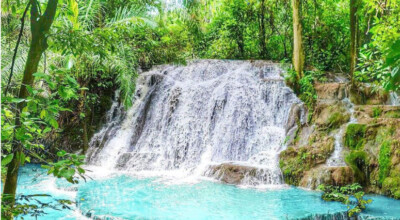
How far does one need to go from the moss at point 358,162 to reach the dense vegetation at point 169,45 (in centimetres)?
39

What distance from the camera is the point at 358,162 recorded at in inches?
310

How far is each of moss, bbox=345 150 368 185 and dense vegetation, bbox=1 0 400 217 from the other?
39cm

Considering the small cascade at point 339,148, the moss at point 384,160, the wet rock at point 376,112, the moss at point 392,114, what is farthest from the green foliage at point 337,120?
the moss at point 384,160

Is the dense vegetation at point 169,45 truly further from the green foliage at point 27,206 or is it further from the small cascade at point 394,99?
the small cascade at point 394,99

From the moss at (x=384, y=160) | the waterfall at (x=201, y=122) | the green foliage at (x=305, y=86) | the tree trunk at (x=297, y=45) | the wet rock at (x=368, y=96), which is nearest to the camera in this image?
the moss at (x=384, y=160)

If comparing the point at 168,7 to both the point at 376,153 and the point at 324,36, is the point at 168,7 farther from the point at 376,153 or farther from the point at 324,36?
the point at 324,36

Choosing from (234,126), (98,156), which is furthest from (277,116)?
(98,156)

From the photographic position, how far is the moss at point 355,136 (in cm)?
829

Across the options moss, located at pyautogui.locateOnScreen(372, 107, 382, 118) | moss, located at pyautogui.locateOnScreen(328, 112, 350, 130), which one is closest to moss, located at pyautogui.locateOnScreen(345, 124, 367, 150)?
moss, located at pyautogui.locateOnScreen(328, 112, 350, 130)

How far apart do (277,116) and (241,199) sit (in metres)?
4.62

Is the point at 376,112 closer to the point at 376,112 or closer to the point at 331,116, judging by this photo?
the point at 376,112

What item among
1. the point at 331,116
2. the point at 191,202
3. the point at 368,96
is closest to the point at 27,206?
the point at 191,202

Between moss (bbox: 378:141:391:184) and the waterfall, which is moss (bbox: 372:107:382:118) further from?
the waterfall

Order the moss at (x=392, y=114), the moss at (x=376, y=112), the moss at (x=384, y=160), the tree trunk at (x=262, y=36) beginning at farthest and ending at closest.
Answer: the tree trunk at (x=262, y=36) → the moss at (x=376, y=112) → the moss at (x=392, y=114) → the moss at (x=384, y=160)
